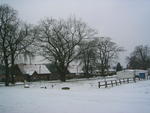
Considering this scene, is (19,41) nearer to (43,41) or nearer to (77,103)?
(43,41)

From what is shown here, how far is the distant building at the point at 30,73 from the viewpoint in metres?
62.2

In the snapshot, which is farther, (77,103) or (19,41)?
(19,41)

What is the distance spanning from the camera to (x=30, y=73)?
6206 cm

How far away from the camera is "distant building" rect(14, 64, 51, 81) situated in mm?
62219

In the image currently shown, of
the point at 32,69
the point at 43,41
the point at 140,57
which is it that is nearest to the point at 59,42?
the point at 43,41

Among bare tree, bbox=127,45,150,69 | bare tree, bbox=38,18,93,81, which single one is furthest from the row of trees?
bare tree, bbox=127,45,150,69

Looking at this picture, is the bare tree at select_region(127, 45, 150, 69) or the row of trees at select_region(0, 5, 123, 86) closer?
the row of trees at select_region(0, 5, 123, 86)

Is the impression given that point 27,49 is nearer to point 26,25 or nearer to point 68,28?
point 26,25

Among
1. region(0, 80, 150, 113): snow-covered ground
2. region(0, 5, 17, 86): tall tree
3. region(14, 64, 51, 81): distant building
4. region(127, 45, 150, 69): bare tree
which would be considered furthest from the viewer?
region(127, 45, 150, 69): bare tree

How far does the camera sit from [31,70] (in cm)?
6366

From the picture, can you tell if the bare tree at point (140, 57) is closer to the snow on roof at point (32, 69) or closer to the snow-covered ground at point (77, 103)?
the snow on roof at point (32, 69)

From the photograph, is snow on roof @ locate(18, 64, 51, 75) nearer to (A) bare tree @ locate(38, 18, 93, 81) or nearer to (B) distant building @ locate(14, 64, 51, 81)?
(B) distant building @ locate(14, 64, 51, 81)

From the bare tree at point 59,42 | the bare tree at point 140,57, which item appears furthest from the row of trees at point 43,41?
the bare tree at point 140,57

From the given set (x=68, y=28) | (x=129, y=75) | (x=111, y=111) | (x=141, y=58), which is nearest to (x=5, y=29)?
(x=68, y=28)
